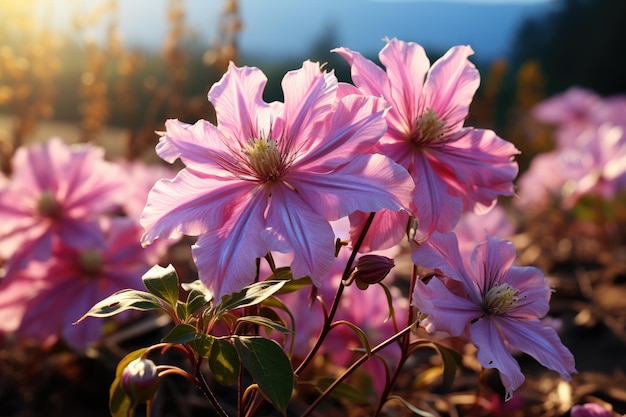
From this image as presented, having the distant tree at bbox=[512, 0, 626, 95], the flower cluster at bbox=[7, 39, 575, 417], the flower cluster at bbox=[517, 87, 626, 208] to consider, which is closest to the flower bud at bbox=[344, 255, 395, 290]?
the flower cluster at bbox=[7, 39, 575, 417]

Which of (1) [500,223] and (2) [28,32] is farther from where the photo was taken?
(2) [28,32]

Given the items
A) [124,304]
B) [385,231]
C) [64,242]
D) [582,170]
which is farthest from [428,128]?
[582,170]

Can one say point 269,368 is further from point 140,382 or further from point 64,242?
point 64,242

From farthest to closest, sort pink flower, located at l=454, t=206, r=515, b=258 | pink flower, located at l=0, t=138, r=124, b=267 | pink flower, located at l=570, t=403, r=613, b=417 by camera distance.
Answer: pink flower, located at l=454, t=206, r=515, b=258, pink flower, located at l=0, t=138, r=124, b=267, pink flower, located at l=570, t=403, r=613, b=417

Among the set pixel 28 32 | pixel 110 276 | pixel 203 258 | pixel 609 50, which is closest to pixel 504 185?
pixel 203 258

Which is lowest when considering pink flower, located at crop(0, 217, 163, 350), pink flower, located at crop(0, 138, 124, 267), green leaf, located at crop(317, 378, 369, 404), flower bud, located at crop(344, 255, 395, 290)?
green leaf, located at crop(317, 378, 369, 404)

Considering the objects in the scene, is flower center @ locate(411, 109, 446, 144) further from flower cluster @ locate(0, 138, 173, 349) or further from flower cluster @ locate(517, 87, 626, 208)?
flower cluster @ locate(517, 87, 626, 208)

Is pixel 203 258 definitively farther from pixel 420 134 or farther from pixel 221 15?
pixel 221 15
